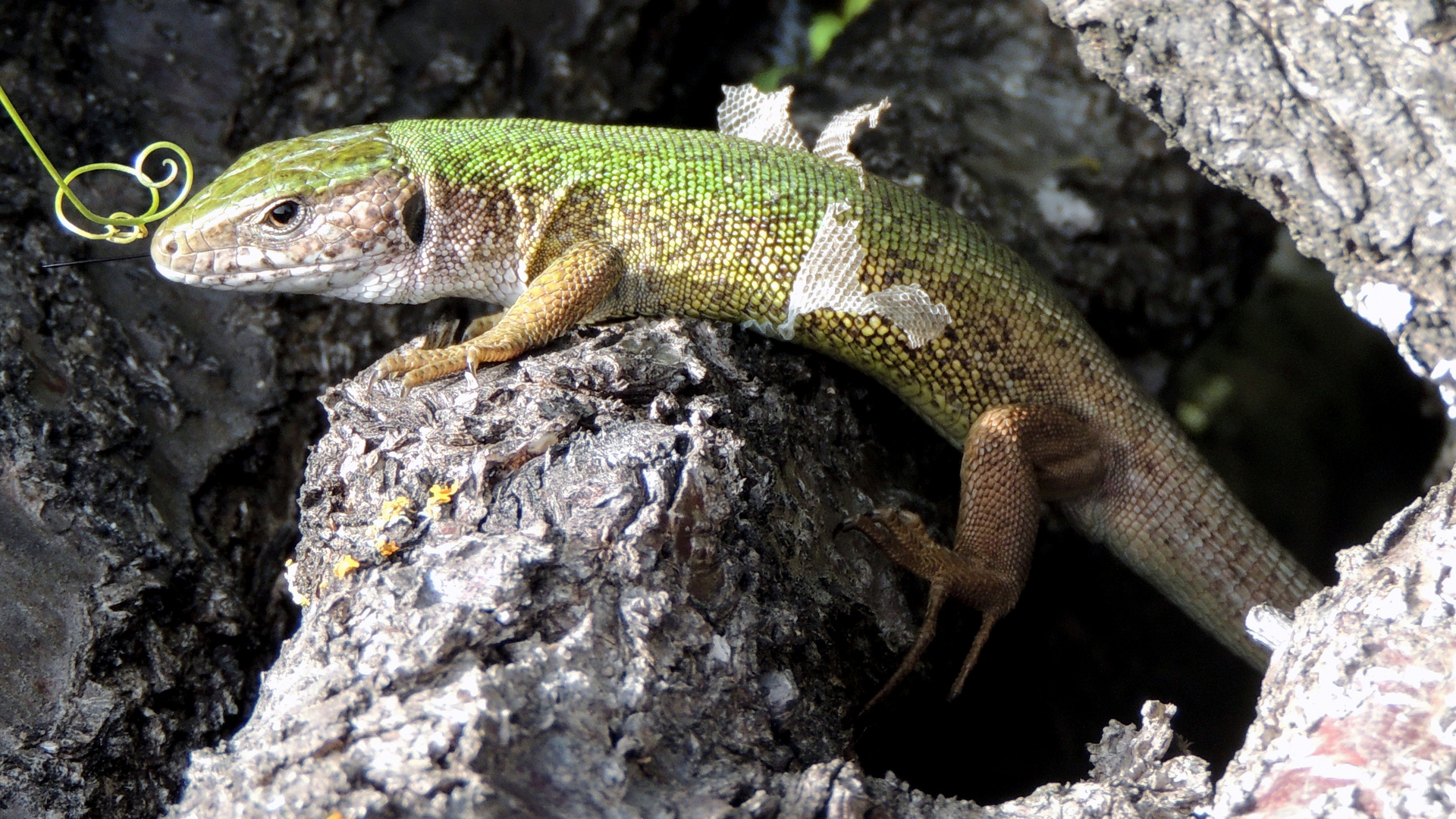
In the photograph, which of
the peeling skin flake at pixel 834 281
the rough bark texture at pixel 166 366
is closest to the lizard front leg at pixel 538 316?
the peeling skin flake at pixel 834 281

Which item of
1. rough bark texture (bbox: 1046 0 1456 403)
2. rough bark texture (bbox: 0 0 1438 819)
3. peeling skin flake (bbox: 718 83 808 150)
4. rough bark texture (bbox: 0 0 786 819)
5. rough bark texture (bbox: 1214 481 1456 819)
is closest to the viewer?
rough bark texture (bbox: 1214 481 1456 819)

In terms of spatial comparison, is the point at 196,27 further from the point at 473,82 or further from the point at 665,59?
the point at 665,59

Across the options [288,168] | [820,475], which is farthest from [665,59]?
[820,475]

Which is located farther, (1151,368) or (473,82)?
(1151,368)

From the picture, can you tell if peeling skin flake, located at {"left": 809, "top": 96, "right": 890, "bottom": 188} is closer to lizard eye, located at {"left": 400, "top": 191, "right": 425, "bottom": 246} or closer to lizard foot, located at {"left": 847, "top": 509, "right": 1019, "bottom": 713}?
lizard foot, located at {"left": 847, "top": 509, "right": 1019, "bottom": 713}

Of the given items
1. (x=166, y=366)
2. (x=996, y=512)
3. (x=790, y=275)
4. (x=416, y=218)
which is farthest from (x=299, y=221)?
(x=996, y=512)

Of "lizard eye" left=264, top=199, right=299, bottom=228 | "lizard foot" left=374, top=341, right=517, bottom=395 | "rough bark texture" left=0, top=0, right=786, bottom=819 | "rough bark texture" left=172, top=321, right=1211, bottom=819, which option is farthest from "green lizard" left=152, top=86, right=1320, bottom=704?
"rough bark texture" left=0, top=0, right=786, bottom=819

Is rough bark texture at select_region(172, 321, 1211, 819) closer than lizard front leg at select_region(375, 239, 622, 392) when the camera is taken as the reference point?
Yes

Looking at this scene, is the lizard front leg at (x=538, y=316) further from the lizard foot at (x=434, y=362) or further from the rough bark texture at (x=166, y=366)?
the rough bark texture at (x=166, y=366)

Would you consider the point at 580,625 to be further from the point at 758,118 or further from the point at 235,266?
the point at 758,118
